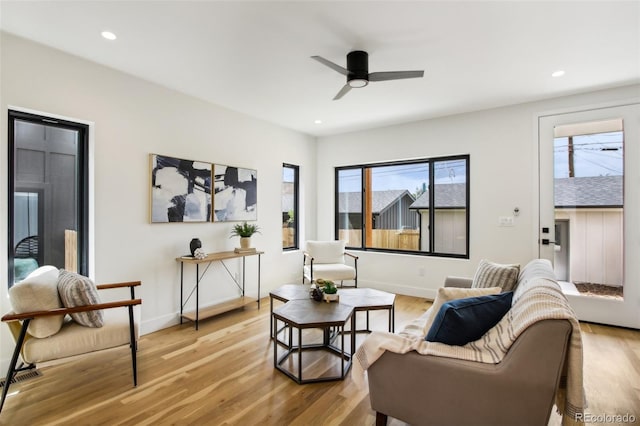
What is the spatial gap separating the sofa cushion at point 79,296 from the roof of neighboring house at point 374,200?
4057 mm

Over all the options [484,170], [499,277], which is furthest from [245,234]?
[484,170]

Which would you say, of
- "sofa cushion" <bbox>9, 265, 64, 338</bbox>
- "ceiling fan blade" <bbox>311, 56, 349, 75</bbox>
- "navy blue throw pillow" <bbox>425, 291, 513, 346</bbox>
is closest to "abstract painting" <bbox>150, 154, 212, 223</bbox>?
"sofa cushion" <bbox>9, 265, 64, 338</bbox>

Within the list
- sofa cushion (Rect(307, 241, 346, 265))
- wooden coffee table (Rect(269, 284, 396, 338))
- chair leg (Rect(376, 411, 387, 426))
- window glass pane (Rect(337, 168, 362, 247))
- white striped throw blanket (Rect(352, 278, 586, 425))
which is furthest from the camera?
window glass pane (Rect(337, 168, 362, 247))

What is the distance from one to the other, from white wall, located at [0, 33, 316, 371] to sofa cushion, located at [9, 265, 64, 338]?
60 cm

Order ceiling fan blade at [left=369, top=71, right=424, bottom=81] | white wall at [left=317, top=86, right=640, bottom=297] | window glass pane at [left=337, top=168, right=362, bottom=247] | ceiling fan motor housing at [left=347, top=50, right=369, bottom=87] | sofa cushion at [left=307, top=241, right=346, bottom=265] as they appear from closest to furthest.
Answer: ceiling fan blade at [left=369, top=71, right=424, bottom=81] < ceiling fan motor housing at [left=347, top=50, right=369, bottom=87] < white wall at [left=317, top=86, right=640, bottom=297] < sofa cushion at [left=307, top=241, right=346, bottom=265] < window glass pane at [left=337, top=168, right=362, bottom=247]

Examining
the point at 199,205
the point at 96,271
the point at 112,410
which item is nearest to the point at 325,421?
the point at 112,410

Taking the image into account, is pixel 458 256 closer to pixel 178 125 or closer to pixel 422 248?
pixel 422 248

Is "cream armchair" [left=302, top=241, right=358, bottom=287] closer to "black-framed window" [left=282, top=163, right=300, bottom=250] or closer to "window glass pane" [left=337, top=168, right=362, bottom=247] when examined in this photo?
"black-framed window" [left=282, top=163, right=300, bottom=250]

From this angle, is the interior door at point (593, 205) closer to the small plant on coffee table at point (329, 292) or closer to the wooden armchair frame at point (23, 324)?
the small plant on coffee table at point (329, 292)

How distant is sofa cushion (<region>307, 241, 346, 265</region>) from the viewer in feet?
15.8

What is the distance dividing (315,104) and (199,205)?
1.88 metres

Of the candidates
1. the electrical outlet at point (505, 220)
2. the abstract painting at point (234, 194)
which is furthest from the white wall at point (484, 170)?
the abstract painting at point (234, 194)

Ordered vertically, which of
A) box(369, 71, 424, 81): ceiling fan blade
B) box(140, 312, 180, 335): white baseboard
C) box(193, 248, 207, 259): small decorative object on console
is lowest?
box(140, 312, 180, 335): white baseboard

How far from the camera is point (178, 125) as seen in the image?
3594 millimetres
